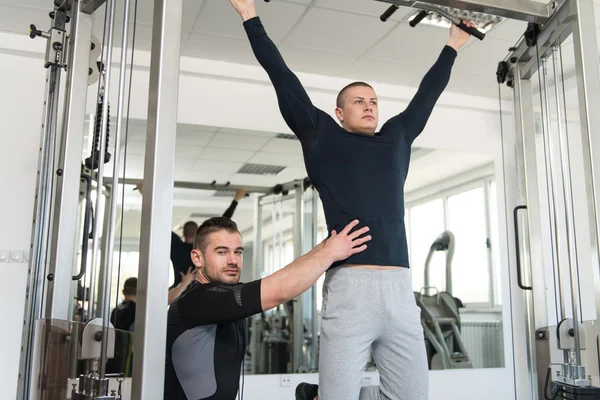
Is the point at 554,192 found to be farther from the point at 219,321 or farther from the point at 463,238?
the point at 463,238

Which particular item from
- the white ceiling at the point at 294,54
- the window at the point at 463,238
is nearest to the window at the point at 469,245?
the window at the point at 463,238

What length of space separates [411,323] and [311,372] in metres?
2.66

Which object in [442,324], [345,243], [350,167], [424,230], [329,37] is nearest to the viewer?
[345,243]

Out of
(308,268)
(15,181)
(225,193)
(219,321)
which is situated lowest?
(219,321)

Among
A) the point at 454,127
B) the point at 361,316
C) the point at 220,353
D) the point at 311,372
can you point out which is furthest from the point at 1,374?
the point at 454,127

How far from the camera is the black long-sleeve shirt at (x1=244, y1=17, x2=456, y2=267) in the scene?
195 centimetres

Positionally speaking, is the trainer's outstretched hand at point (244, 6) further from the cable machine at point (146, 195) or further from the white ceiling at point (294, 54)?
the white ceiling at point (294, 54)

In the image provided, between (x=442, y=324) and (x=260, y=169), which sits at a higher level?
(x=260, y=169)

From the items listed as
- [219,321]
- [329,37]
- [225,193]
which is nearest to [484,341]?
[225,193]

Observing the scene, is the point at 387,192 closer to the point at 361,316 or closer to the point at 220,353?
the point at 361,316

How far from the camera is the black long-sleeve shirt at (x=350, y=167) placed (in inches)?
76.7

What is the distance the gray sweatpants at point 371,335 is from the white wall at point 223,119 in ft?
7.88

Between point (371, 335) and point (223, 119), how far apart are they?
2.84 metres

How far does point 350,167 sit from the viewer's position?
6.53 feet
